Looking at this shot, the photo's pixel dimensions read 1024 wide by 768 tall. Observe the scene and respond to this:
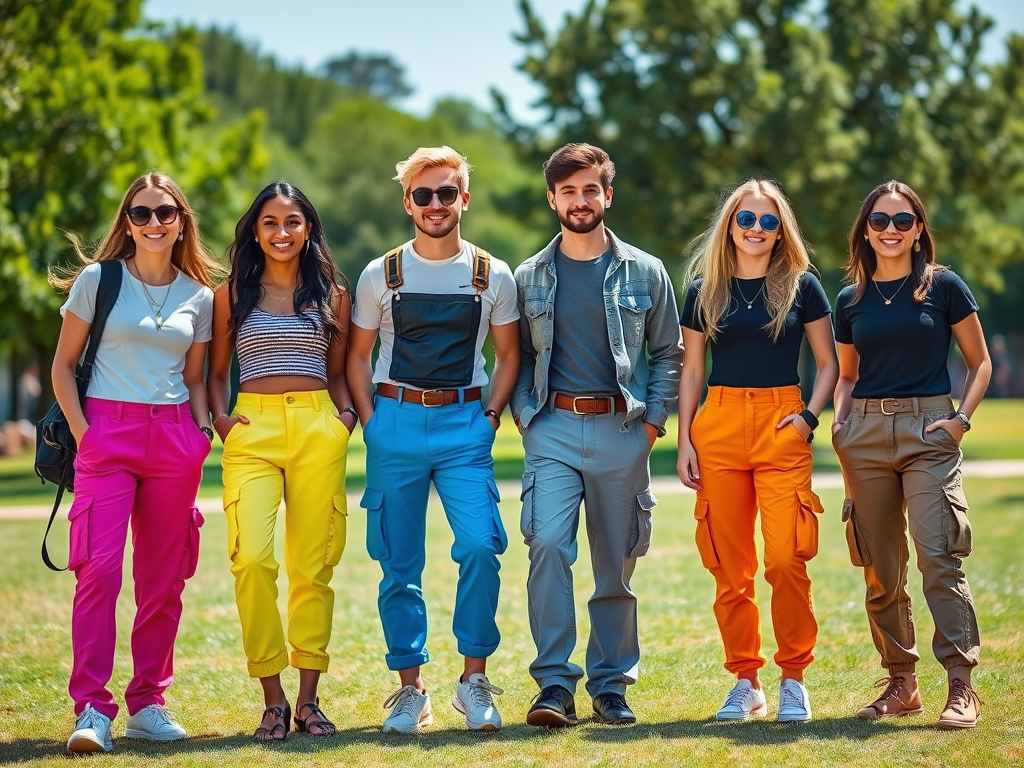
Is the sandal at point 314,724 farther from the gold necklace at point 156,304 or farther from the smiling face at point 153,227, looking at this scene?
the smiling face at point 153,227

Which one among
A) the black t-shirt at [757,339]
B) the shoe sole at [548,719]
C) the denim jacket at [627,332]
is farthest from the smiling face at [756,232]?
the shoe sole at [548,719]

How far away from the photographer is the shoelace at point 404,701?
18.5 feet

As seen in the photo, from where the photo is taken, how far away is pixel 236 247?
231 inches

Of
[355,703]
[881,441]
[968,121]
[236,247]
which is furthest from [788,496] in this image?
[968,121]

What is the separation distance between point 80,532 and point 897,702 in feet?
12.9

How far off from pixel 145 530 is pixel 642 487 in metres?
2.42

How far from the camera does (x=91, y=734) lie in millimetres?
5180


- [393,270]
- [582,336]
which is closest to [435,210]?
[393,270]

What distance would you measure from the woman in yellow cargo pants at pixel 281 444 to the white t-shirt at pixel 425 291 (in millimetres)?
194

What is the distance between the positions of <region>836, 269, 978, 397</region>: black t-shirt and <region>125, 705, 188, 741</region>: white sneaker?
12.0 feet

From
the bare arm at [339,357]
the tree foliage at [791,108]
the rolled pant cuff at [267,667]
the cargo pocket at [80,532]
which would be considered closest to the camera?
the cargo pocket at [80,532]

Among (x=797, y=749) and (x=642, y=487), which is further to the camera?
(x=642, y=487)

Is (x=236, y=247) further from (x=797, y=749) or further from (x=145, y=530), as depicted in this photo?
(x=797, y=749)

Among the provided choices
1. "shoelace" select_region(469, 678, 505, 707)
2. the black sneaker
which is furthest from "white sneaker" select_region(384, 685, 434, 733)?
the black sneaker
